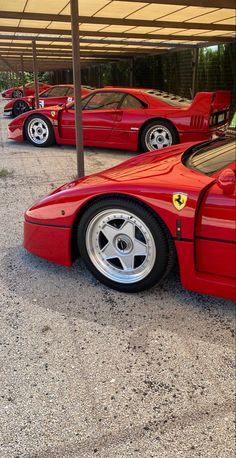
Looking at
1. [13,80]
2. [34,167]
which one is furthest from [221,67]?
[13,80]

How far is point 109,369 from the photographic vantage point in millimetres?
2162

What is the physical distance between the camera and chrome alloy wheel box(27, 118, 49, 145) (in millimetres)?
8555

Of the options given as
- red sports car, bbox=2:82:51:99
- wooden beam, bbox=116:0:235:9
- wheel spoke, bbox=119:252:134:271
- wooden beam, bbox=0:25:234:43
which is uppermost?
wooden beam, bbox=0:25:234:43

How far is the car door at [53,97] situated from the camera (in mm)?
11734

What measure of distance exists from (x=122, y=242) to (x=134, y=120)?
5.00 meters

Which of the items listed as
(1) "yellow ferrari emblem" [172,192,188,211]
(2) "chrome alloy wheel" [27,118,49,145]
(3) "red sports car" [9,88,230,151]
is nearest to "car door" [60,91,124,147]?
(3) "red sports car" [9,88,230,151]

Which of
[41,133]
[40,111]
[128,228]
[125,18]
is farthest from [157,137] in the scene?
[128,228]

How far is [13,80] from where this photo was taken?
44.5 metres

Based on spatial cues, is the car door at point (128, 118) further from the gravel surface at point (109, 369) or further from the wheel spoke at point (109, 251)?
the wheel spoke at point (109, 251)

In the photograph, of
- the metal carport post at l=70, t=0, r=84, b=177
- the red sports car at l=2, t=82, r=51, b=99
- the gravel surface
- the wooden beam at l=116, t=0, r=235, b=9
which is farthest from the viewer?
the red sports car at l=2, t=82, r=51, b=99

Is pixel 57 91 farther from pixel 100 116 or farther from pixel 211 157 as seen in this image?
pixel 211 157

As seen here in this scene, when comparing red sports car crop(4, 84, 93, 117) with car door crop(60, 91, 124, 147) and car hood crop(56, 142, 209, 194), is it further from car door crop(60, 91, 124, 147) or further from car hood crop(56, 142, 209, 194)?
car hood crop(56, 142, 209, 194)

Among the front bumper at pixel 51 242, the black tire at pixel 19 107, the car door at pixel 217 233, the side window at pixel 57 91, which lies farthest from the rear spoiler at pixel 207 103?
the black tire at pixel 19 107

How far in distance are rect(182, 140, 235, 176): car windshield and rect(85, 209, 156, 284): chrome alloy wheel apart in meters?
0.53
